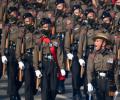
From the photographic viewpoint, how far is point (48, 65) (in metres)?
16.8

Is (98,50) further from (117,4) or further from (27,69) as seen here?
(117,4)

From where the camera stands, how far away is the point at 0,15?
22.7 m

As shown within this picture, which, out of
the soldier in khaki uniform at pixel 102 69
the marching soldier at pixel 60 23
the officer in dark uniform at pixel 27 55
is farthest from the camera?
the marching soldier at pixel 60 23

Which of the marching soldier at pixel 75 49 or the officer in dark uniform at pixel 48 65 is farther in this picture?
the marching soldier at pixel 75 49

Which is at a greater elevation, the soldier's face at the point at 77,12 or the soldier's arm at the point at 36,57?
the soldier's face at the point at 77,12

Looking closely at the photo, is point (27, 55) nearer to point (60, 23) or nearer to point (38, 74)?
point (38, 74)

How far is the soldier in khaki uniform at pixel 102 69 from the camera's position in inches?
604

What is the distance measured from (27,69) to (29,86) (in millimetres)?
445

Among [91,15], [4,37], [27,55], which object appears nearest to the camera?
[27,55]

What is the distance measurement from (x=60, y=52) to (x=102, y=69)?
1.82 meters

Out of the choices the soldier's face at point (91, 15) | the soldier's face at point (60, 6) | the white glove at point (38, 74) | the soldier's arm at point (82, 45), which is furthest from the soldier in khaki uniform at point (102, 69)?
the soldier's face at point (60, 6)

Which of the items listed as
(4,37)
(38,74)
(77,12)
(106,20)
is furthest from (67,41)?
(38,74)

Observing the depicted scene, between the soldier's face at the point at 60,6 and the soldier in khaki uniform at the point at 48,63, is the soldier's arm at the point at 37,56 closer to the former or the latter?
the soldier in khaki uniform at the point at 48,63

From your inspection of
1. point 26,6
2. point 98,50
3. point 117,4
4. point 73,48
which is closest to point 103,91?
point 98,50
